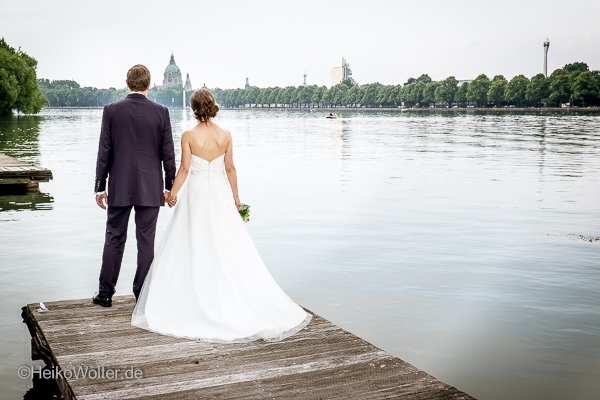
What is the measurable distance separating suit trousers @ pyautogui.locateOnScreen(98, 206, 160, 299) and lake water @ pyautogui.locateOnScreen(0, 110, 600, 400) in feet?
4.95

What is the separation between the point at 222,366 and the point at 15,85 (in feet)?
303

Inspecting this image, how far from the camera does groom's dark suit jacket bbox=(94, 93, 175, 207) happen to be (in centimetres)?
689

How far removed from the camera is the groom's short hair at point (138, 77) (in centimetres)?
679

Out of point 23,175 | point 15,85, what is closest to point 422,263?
point 23,175

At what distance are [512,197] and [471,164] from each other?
1265 cm

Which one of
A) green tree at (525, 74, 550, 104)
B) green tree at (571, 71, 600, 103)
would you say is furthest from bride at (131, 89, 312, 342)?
green tree at (525, 74, 550, 104)

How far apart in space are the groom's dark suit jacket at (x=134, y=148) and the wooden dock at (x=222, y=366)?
1.23 meters

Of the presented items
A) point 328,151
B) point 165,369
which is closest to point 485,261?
point 165,369

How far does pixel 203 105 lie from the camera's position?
662 centimetres

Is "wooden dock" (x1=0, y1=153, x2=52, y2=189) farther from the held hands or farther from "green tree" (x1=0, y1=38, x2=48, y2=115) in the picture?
"green tree" (x1=0, y1=38, x2=48, y2=115)

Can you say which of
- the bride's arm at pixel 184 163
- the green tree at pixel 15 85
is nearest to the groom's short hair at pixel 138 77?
the bride's arm at pixel 184 163

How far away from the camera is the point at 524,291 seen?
11.3 metres

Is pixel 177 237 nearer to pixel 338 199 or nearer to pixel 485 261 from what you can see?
pixel 485 261

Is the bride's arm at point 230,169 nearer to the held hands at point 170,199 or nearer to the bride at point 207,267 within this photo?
the bride at point 207,267
